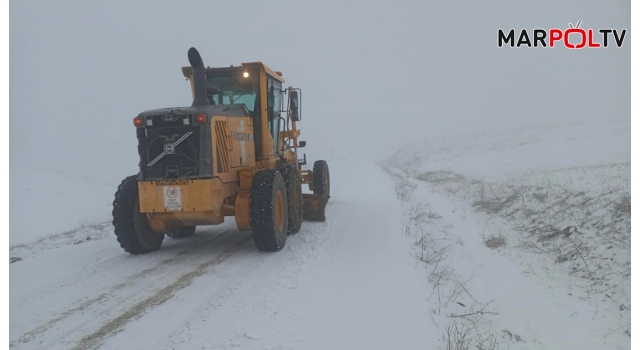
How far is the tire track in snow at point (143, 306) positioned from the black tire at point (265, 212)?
0.68 m

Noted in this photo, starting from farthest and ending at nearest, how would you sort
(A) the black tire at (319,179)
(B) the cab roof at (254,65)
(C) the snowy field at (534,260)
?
(A) the black tire at (319,179)
(B) the cab roof at (254,65)
(C) the snowy field at (534,260)

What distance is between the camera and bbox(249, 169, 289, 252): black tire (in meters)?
6.36

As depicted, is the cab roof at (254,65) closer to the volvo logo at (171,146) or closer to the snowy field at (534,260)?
the volvo logo at (171,146)

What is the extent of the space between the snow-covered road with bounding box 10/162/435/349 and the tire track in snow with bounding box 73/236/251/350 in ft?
0.04

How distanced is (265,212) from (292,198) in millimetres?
1604

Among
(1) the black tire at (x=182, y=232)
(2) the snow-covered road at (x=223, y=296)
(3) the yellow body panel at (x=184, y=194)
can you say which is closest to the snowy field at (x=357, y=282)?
(2) the snow-covered road at (x=223, y=296)

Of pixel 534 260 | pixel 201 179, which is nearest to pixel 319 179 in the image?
pixel 201 179

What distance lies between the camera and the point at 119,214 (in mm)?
6457

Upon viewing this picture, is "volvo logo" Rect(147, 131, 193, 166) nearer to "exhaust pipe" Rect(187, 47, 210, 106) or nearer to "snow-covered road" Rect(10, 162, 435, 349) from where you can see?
"exhaust pipe" Rect(187, 47, 210, 106)

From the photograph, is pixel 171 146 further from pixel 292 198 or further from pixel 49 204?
pixel 49 204

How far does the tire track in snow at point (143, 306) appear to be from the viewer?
368 centimetres

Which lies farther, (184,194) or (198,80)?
(198,80)

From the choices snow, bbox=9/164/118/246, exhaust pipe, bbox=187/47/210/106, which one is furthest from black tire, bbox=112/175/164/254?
snow, bbox=9/164/118/246

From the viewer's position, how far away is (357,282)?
5.24m
